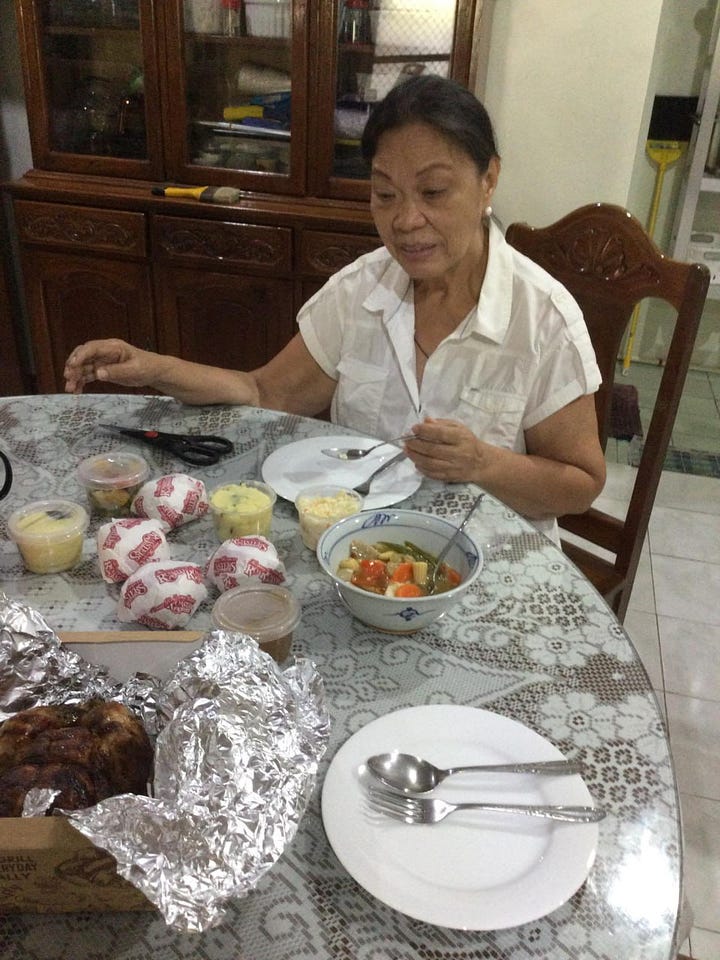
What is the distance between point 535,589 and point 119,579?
527mm

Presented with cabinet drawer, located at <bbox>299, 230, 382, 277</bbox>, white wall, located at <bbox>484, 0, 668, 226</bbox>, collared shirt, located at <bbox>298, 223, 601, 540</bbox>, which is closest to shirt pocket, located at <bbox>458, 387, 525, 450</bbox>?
collared shirt, located at <bbox>298, 223, 601, 540</bbox>

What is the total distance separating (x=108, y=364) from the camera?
139 centimetres

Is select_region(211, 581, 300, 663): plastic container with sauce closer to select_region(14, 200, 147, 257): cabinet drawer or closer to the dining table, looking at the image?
the dining table

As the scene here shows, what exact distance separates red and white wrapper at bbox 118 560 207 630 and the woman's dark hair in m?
0.80

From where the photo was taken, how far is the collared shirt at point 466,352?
132cm

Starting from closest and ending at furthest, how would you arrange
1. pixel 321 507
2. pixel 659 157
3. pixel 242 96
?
pixel 321 507 → pixel 242 96 → pixel 659 157

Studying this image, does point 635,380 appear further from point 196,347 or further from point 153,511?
point 153,511

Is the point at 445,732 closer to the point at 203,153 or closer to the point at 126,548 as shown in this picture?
the point at 126,548

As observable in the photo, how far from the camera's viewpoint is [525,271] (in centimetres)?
136

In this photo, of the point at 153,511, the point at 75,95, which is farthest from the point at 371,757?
the point at 75,95

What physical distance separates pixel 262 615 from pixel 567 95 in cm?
227

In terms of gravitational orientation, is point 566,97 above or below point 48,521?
above

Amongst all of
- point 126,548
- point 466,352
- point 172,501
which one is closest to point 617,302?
point 466,352

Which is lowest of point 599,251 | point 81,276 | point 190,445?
point 81,276
